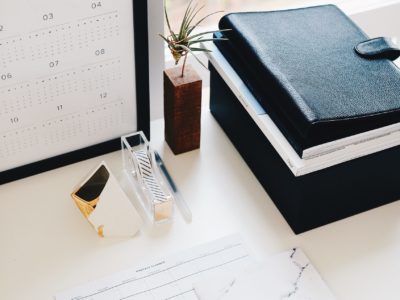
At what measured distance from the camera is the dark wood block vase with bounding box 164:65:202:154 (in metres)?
0.99

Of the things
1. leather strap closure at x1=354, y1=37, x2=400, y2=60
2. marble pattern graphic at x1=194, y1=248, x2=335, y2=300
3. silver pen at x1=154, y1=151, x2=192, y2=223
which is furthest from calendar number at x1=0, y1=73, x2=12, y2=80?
leather strap closure at x1=354, y1=37, x2=400, y2=60

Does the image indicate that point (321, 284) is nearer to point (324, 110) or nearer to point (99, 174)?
point (324, 110)

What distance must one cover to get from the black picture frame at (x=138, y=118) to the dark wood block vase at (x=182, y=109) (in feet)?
0.12

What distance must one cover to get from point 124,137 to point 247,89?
211mm

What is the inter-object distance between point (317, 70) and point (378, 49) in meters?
0.11

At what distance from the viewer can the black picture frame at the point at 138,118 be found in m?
0.94

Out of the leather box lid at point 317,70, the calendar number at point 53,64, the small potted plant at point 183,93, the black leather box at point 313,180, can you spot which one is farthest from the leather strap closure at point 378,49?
the calendar number at point 53,64

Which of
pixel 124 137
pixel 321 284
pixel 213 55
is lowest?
pixel 321 284

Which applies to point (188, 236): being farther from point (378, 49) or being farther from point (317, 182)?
point (378, 49)

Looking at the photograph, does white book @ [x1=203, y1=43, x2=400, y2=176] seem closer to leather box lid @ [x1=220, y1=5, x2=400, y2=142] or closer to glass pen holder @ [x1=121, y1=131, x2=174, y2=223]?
leather box lid @ [x1=220, y1=5, x2=400, y2=142]

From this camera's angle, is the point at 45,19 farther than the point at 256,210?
No

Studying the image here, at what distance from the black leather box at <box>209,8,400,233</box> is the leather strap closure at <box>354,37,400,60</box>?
12 centimetres

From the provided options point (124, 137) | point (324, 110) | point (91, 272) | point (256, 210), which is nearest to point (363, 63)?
point (324, 110)

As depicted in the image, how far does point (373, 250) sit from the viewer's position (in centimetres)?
95
